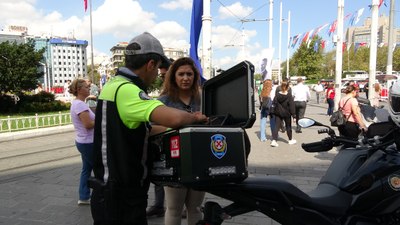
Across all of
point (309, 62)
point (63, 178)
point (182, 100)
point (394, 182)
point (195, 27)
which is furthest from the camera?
point (309, 62)

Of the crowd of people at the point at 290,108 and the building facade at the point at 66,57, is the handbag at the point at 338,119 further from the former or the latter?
the building facade at the point at 66,57

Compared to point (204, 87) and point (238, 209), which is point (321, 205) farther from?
point (204, 87)

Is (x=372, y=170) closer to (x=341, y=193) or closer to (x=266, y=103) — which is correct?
(x=341, y=193)

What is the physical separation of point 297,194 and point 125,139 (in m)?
1.14

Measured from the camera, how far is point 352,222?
8.25 feet

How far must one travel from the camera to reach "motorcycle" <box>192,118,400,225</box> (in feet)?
7.28

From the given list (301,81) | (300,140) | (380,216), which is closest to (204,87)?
(380,216)

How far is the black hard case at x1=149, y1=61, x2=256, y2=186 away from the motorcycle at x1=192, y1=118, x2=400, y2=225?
0.69 ft

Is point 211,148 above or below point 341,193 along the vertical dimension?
above

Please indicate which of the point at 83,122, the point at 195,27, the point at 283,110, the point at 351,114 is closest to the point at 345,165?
the point at 83,122

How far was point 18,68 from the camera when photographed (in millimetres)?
19844

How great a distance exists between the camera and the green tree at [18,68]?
774 inches

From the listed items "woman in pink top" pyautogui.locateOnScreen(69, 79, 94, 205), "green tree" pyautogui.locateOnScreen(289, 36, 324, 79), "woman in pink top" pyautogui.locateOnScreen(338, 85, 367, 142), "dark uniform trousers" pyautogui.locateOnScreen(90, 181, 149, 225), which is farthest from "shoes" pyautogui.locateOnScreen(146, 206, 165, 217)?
"green tree" pyautogui.locateOnScreen(289, 36, 324, 79)

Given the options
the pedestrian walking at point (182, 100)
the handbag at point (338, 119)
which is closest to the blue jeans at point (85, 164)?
the pedestrian walking at point (182, 100)
